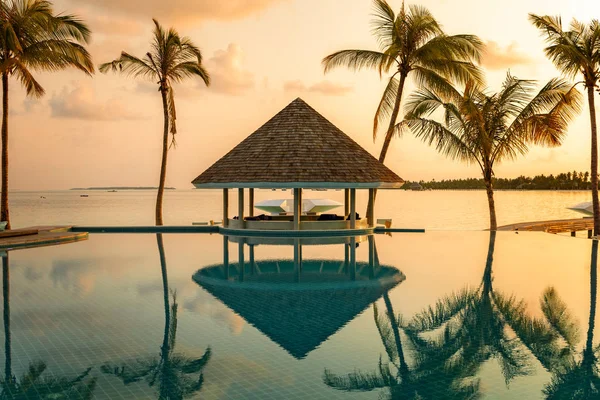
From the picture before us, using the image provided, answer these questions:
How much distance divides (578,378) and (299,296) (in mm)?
5577

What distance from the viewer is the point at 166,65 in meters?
24.8

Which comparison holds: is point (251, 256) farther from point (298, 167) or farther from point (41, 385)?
point (41, 385)

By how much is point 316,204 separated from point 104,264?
14710mm

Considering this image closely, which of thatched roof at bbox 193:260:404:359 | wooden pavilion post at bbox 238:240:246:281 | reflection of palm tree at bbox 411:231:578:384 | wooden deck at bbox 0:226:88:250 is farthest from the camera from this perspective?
wooden deck at bbox 0:226:88:250

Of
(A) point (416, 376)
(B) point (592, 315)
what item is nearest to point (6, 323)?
(A) point (416, 376)

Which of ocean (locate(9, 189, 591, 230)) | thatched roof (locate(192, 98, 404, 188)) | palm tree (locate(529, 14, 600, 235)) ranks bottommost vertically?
ocean (locate(9, 189, 591, 230))

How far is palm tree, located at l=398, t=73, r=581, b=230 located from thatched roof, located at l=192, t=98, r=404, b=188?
9.06ft

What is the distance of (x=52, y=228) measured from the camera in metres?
22.7

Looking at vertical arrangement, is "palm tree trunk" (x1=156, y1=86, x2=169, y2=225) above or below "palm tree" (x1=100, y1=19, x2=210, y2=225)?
below

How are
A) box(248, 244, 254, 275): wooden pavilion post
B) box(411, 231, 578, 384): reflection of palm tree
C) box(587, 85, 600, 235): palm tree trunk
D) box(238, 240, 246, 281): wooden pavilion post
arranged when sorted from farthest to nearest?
box(587, 85, 600, 235): palm tree trunk < box(248, 244, 254, 275): wooden pavilion post < box(238, 240, 246, 281): wooden pavilion post < box(411, 231, 578, 384): reflection of palm tree

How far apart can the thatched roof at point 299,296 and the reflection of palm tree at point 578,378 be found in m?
2.99

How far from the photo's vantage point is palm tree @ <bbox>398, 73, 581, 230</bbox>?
23000 mm

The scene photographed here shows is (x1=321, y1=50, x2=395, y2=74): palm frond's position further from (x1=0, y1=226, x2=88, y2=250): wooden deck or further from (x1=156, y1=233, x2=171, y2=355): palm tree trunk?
(x1=0, y1=226, x2=88, y2=250): wooden deck

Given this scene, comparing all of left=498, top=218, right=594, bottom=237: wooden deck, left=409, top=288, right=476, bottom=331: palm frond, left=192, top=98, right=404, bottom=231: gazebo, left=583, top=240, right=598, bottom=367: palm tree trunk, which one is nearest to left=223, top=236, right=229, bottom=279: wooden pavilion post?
left=192, top=98, right=404, bottom=231: gazebo
